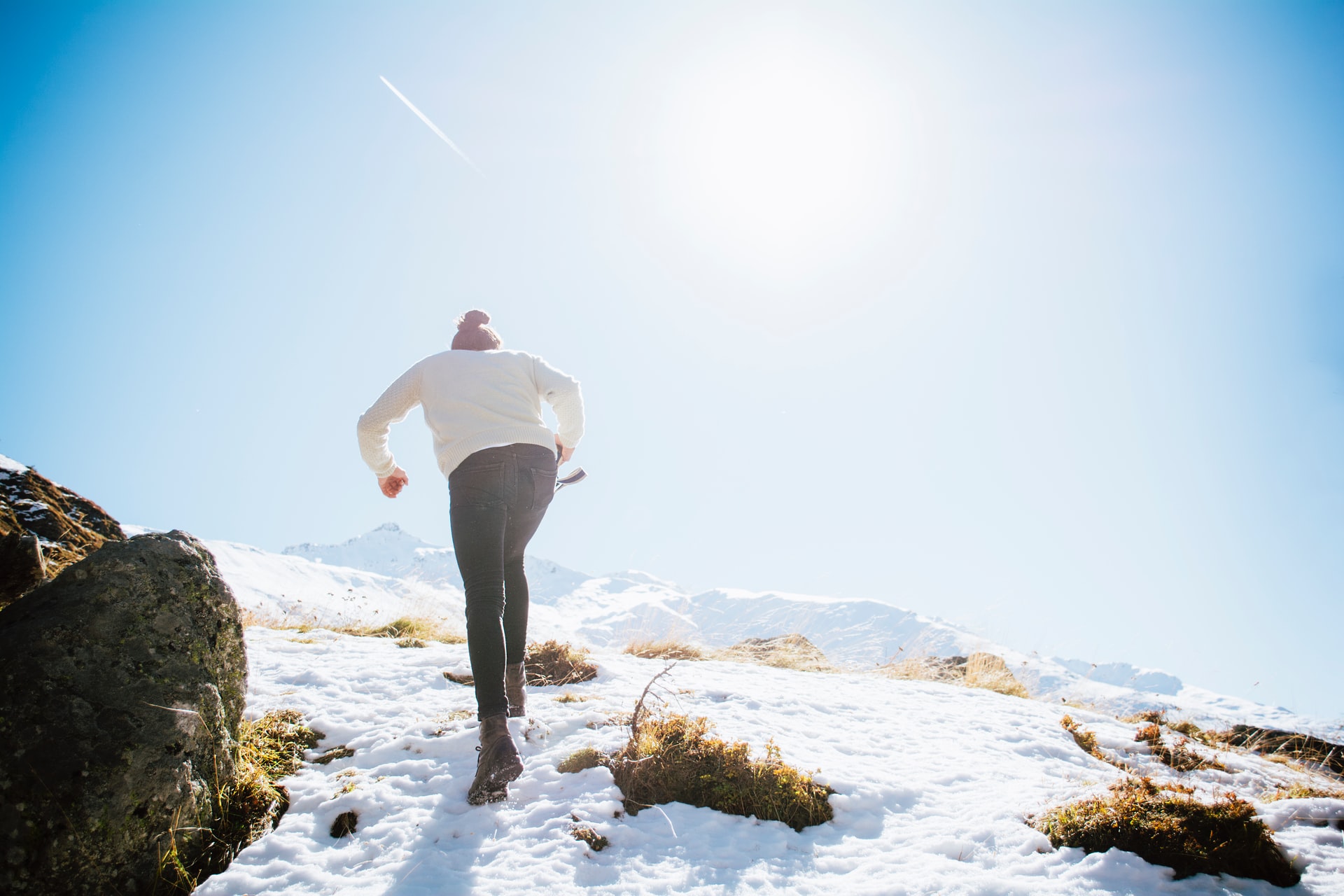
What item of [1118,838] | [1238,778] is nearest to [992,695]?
[1238,778]

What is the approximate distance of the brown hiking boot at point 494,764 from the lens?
2.70 metres

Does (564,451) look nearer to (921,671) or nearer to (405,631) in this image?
(405,631)

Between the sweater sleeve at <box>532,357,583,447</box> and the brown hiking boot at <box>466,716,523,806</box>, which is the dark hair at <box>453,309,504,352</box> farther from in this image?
the brown hiking boot at <box>466,716,523,806</box>

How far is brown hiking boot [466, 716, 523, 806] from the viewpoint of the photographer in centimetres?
270

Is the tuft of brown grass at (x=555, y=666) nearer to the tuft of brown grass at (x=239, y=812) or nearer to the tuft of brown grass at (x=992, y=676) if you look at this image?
the tuft of brown grass at (x=239, y=812)

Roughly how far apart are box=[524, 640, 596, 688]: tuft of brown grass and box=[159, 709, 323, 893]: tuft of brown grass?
183 cm

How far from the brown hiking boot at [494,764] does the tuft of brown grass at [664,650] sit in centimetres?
427

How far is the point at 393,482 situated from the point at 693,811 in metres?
2.60

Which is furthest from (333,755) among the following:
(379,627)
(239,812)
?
(379,627)

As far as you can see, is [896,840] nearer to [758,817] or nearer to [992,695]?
[758,817]

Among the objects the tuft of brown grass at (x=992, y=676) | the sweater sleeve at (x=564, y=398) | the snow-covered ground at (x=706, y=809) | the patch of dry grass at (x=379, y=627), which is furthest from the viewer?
the tuft of brown grass at (x=992, y=676)

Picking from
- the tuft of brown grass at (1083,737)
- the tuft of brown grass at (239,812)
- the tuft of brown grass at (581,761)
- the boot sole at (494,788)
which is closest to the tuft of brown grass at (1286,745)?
the tuft of brown grass at (1083,737)

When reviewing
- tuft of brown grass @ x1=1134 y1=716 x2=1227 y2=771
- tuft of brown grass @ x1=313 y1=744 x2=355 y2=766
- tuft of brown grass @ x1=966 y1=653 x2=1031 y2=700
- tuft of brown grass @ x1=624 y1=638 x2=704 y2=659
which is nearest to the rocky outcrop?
tuft of brown grass @ x1=313 y1=744 x2=355 y2=766

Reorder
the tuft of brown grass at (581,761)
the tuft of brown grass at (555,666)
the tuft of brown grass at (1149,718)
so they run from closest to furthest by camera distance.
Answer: the tuft of brown grass at (581,761) < the tuft of brown grass at (555,666) < the tuft of brown grass at (1149,718)
